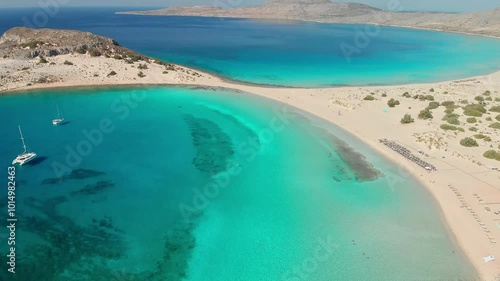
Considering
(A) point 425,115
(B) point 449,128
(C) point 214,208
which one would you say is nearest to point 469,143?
(B) point 449,128

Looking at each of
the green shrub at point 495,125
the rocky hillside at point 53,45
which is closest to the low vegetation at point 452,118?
the green shrub at point 495,125

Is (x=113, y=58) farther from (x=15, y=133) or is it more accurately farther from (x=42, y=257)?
(x=42, y=257)

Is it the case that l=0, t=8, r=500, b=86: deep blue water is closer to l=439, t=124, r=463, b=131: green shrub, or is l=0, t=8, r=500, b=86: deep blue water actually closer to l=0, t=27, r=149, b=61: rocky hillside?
l=0, t=27, r=149, b=61: rocky hillside

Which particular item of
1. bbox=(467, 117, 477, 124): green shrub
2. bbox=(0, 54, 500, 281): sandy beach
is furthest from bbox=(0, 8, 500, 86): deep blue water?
bbox=(467, 117, 477, 124): green shrub

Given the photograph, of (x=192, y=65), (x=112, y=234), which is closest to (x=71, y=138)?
(x=112, y=234)

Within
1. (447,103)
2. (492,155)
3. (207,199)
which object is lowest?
(207,199)

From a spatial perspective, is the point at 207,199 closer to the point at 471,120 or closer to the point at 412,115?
the point at 412,115
